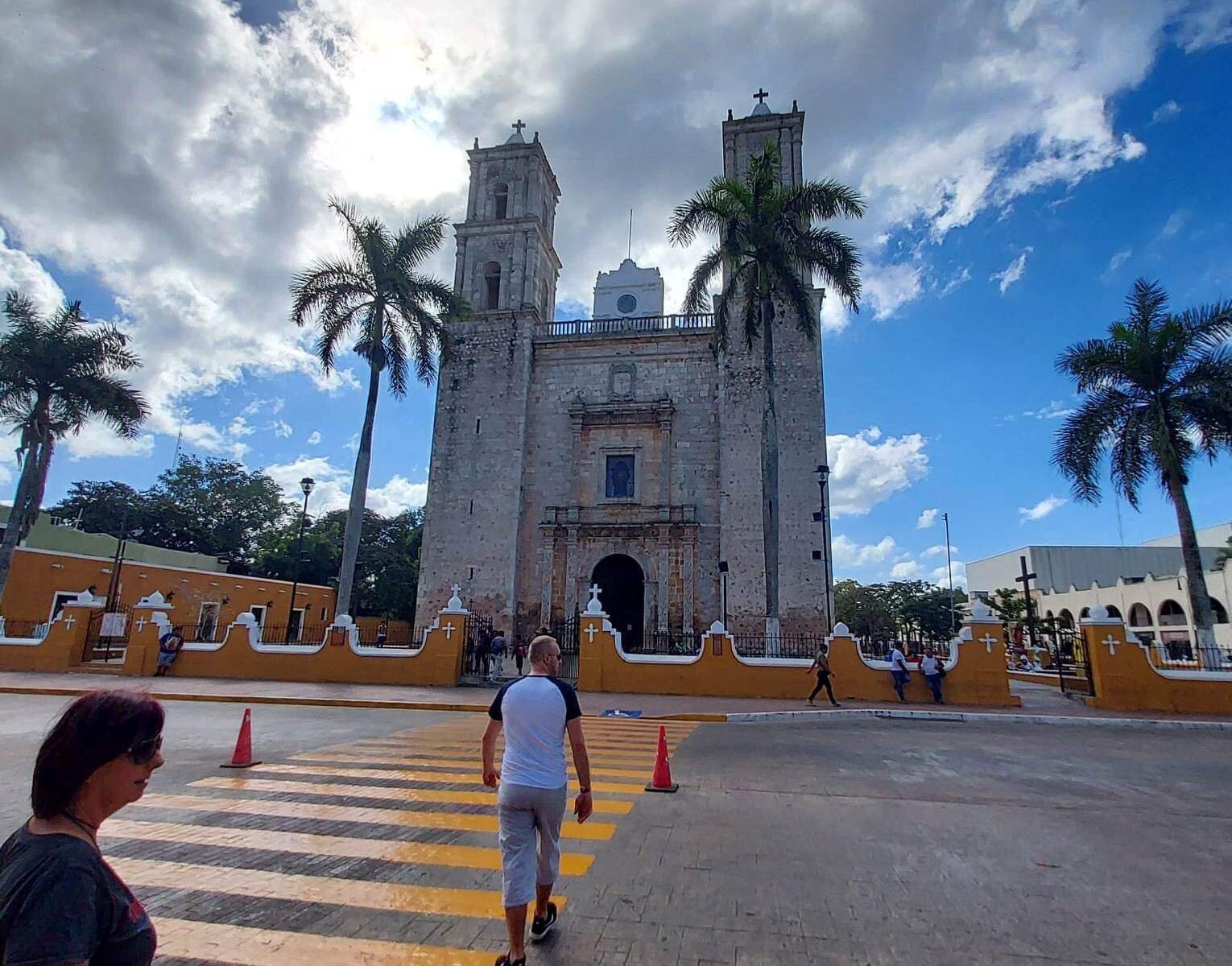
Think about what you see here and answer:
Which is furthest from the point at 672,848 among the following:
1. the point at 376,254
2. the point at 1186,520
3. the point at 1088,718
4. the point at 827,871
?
the point at 376,254

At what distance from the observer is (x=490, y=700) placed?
45.3ft

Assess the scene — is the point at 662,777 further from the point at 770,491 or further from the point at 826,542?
the point at 826,542

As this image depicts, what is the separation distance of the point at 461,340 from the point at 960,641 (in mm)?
21054

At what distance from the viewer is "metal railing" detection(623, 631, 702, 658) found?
69.1ft

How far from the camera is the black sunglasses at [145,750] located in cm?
161

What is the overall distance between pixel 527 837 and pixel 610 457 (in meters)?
23.3

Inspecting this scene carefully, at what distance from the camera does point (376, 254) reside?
1930 cm

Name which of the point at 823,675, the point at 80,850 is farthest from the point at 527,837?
the point at 823,675

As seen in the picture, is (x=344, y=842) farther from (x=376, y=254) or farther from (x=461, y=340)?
(x=461, y=340)

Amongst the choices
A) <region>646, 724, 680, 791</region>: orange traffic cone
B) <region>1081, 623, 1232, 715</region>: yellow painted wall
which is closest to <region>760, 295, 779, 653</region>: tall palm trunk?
<region>1081, 623, 1232, 715</region>: yellow painted wall

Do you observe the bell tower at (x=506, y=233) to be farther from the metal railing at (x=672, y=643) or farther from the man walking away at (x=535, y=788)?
the man walking away at (x=535, y=788)

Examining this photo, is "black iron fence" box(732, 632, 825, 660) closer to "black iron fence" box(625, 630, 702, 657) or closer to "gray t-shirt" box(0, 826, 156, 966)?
"black iron fence" box(625, 630, 702, 657)

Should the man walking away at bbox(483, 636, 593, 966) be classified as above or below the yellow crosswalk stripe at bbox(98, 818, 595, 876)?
above

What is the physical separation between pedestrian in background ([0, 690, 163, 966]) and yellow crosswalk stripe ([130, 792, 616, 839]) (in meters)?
3.79
